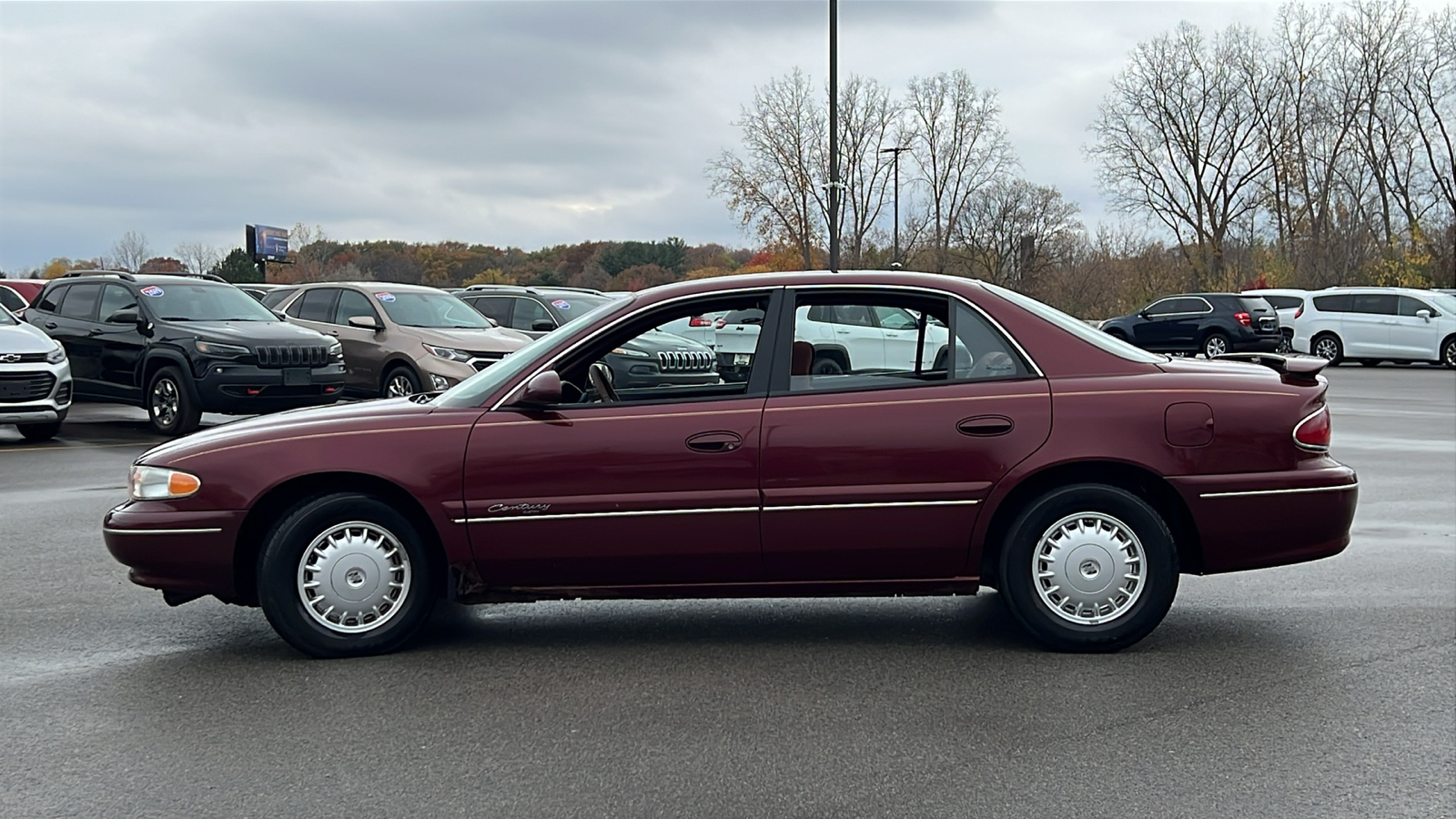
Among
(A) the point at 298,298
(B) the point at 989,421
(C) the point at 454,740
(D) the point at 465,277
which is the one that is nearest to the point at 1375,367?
(A) the point at 298,298

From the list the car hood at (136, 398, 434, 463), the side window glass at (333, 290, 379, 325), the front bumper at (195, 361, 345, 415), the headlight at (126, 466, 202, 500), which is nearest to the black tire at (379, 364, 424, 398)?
the side window glass at (333, 290, 379, 325)

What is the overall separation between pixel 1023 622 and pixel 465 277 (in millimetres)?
50459

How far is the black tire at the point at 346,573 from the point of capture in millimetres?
5125

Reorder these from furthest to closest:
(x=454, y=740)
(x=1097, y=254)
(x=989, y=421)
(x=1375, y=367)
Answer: (x=1097, y=254) < (x=1375, y=367) < (x=989, y=421) < (x=454, y=740)

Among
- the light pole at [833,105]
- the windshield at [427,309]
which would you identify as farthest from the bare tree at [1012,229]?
the windshield at [427,309]

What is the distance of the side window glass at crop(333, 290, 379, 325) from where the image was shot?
54.4 feet

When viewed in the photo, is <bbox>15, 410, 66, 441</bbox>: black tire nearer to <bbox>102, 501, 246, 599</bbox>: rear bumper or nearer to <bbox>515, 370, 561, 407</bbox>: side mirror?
<bbox>102, 501, 246, 599</bbox>: rear bumper

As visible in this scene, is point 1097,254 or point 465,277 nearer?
point 465,277

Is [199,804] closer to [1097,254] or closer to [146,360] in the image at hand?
[146,360]

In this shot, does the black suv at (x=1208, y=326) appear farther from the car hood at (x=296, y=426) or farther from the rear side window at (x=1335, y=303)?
the car hood at (x=296, y=426)

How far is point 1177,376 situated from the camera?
5305 mm

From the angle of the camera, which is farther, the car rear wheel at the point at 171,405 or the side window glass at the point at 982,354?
the car rear wheel at the point at 171,405

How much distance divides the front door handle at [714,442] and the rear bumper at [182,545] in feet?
5.95

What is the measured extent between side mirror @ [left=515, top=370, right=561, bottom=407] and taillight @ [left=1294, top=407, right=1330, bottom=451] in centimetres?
297
